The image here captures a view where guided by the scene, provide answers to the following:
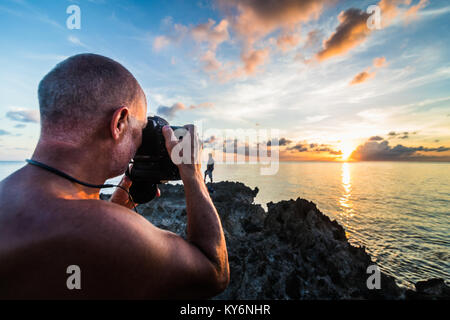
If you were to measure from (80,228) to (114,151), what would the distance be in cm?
59

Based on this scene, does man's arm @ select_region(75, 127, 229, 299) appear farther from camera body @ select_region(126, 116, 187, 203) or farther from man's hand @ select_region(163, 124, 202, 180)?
camera body @ select_region(126, 116, 187, 203)

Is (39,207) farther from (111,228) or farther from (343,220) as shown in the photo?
(343,220)

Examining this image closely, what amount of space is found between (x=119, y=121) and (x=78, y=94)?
256 millimetres

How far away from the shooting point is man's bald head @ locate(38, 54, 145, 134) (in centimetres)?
115

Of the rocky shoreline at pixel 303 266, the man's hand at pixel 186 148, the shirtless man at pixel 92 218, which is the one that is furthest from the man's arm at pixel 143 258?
the rocky shoreline at pixel 303 266

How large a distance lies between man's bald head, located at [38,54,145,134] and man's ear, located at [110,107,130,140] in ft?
0.16

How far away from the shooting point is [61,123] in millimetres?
1142

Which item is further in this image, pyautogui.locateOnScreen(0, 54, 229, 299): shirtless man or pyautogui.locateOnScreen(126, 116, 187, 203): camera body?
pyautogui.locateOnScreen(126, 116, 187, 203): camera body

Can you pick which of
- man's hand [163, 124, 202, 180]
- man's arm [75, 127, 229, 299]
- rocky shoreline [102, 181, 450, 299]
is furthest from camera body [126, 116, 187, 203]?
rocky shoreline [102, 181, 450, 299]

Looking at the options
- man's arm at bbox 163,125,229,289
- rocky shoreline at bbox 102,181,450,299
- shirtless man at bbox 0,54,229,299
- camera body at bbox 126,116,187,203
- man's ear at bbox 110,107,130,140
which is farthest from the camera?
rocky shoreline at bbox 102,181,450,299
